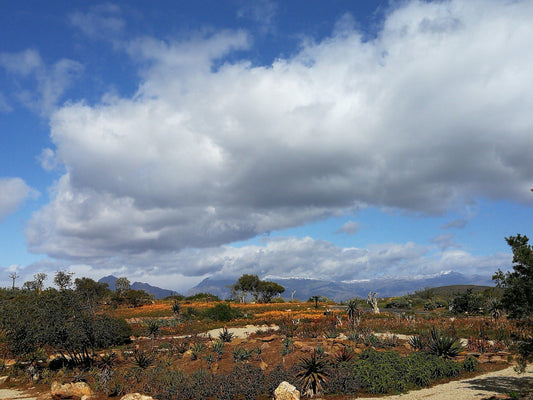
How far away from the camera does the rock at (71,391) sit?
1270 cm

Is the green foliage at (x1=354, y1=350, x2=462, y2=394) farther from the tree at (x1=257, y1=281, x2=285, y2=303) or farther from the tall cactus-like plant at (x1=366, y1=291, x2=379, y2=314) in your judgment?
the tree at (x1=257, y1=281, x2=285, y2=303)

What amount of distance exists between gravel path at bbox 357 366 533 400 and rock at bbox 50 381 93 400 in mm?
10189

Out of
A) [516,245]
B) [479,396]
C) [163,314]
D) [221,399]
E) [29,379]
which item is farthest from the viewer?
[163,314]

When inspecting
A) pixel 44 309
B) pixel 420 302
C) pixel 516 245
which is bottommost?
pixel 420 302

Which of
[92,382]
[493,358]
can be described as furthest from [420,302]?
[92,382]

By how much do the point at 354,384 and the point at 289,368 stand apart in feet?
9.72

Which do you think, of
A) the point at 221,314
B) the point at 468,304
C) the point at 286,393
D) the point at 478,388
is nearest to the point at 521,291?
the point at 478,388

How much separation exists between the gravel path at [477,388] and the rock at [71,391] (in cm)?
1019

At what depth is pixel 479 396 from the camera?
31.1 feet

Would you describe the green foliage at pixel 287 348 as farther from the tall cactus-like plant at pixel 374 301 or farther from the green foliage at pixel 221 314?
the tall cactus-like plant at pixel 374 301

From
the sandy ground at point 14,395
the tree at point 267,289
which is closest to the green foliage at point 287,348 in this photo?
the sandy ground at point 14,395

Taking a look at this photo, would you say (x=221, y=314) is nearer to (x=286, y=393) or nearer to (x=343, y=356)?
(x=343, y=356)

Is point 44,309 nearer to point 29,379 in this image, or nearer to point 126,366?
point 29,379

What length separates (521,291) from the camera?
7812mm
